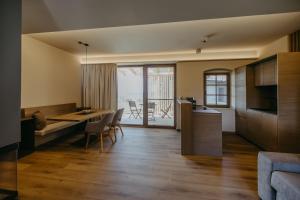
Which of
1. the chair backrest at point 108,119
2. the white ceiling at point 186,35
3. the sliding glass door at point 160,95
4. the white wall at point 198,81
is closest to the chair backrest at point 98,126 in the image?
the chair backrest at point 108,119

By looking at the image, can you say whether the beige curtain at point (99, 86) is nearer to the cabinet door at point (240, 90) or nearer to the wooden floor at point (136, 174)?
the wooden floor at point (136, 174)

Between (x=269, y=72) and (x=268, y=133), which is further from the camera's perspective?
(x=269, y=72)

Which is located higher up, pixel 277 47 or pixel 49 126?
pixel 277 47

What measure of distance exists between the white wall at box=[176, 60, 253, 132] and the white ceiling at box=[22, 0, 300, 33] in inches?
129

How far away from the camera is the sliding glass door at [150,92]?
6.23 meters

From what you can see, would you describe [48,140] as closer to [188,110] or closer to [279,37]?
[188,110]

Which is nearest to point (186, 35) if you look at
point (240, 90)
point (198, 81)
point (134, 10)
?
point (134, 10)

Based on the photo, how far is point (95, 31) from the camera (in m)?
3.64

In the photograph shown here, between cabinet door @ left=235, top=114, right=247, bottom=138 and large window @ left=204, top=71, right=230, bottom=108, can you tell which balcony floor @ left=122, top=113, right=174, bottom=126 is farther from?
cabinet door @ left=235, top=114, right=247, bottom=138

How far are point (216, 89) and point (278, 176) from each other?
421cm

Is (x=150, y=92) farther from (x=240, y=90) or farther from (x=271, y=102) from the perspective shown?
(x=271, y=102)

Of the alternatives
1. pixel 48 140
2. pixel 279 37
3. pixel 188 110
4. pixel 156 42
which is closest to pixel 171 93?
pixel 156 42

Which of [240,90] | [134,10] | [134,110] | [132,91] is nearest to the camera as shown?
[134,10]

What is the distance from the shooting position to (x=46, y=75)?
4.52 metres
